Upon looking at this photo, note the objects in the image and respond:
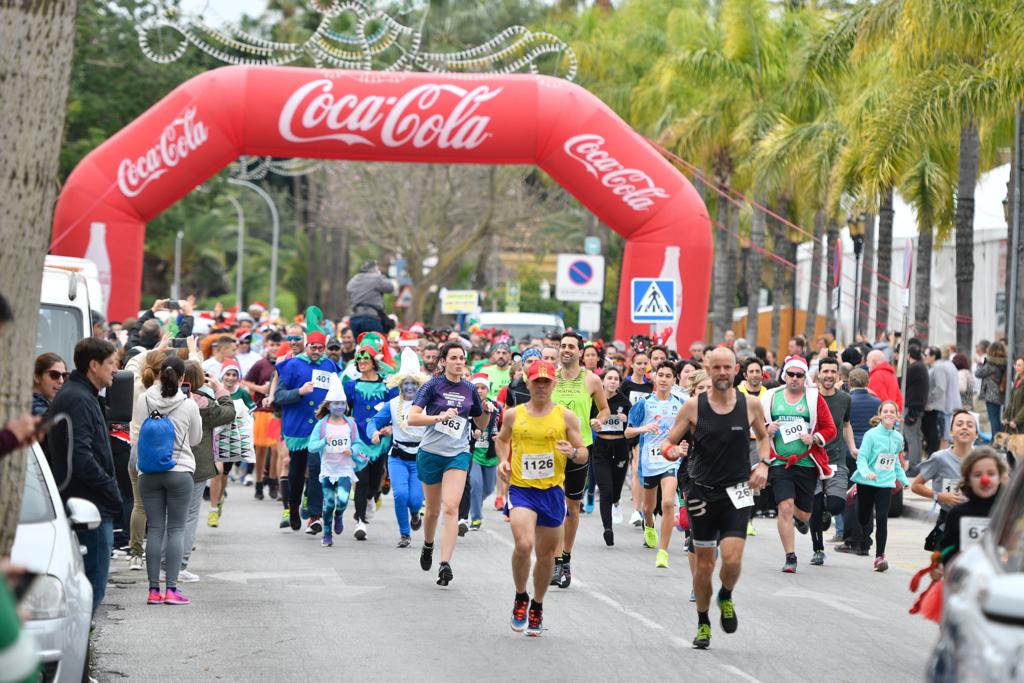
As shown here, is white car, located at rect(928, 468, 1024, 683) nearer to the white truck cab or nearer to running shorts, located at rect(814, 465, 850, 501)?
the white truck cab

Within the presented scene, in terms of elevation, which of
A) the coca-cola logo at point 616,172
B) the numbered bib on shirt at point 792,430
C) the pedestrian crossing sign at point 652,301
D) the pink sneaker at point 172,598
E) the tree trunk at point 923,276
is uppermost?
the coca-cola logo at point 616,172

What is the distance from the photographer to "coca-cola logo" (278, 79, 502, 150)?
83.0 ft

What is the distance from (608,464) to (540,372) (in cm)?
552

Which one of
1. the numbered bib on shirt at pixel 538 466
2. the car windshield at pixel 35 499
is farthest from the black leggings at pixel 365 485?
the car windshield at pixel 35 499

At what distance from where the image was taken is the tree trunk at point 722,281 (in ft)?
136

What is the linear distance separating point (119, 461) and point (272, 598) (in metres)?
1.63

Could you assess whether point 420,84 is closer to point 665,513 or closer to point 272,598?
point 665,513

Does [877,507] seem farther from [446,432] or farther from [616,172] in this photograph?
[616,172]

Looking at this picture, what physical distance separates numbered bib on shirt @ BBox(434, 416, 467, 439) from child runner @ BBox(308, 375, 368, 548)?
2.72m

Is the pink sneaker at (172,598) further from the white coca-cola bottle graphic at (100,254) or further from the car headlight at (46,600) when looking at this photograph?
the white coca-cola bottle graphic at (100,254)

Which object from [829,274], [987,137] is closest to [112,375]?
[987,137]

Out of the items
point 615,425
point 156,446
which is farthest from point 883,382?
point 156,446

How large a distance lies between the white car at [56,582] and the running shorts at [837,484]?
8.96 meters

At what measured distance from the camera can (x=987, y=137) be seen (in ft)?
96.0
